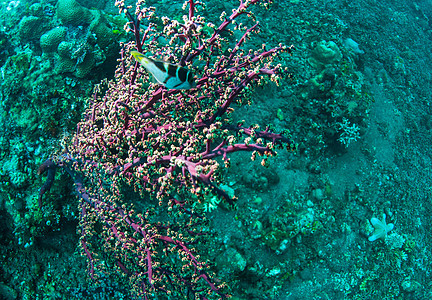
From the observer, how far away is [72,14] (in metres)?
3.88

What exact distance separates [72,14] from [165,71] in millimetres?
3497

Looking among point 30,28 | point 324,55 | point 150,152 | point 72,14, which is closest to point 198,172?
point 150,152

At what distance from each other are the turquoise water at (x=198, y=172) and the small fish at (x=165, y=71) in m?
0.63

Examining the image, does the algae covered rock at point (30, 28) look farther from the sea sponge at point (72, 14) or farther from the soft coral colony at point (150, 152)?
the soft coral colony at point (150, 152)

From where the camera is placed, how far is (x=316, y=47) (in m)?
4.69

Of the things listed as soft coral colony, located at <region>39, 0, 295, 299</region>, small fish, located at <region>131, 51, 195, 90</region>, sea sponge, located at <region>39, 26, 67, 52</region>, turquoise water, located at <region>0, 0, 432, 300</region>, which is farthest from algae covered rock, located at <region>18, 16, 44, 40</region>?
small fish, located at <region>131, 51, 195, 90</region>

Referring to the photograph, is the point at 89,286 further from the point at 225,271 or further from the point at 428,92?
the point at 428,92

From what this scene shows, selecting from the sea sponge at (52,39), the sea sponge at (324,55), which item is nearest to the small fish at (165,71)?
the sea sponge at (52,39)

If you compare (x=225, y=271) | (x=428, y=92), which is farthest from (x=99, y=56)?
(x=428, y=92)

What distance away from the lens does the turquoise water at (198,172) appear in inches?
105

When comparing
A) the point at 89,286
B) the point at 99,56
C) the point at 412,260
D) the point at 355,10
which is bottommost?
the point at 89,286

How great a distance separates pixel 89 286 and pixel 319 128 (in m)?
4.41

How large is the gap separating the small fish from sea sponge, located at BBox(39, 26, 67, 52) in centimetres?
319

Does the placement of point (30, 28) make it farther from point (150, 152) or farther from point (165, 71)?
point (165, 71)
